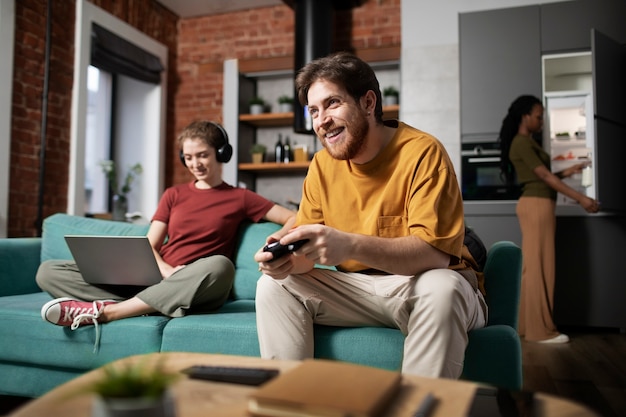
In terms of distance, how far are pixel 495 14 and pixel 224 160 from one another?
8.84 feet

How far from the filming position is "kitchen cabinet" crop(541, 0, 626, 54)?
391cm

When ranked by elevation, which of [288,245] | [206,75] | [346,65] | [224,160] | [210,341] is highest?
[206,75]

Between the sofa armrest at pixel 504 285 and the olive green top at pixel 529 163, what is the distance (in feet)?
6.66

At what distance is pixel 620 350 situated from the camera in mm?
3199

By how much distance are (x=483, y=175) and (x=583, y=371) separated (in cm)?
175

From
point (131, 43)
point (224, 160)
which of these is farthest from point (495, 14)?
point (131, 43)

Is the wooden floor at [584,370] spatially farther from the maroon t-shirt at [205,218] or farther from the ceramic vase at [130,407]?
the ceramic vase at [130,407]

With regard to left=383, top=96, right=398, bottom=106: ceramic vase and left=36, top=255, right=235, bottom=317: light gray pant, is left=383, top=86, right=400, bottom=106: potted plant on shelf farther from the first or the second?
left=36, top=255, right=235, bottom=317: light gray pant

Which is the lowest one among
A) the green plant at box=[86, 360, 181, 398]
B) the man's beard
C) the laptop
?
the green plant at box=[86, 360, 181, 398]

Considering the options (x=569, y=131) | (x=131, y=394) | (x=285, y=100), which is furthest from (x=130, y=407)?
(x=285, y=100)

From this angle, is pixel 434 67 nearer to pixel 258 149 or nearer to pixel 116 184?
pixel 258 149

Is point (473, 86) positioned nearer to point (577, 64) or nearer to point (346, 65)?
point (577, 64)

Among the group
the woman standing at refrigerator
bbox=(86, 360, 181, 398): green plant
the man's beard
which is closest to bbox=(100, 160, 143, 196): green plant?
the woman standing at refrigerator

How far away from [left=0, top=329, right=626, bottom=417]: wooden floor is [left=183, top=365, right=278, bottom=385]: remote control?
125 centimetres
